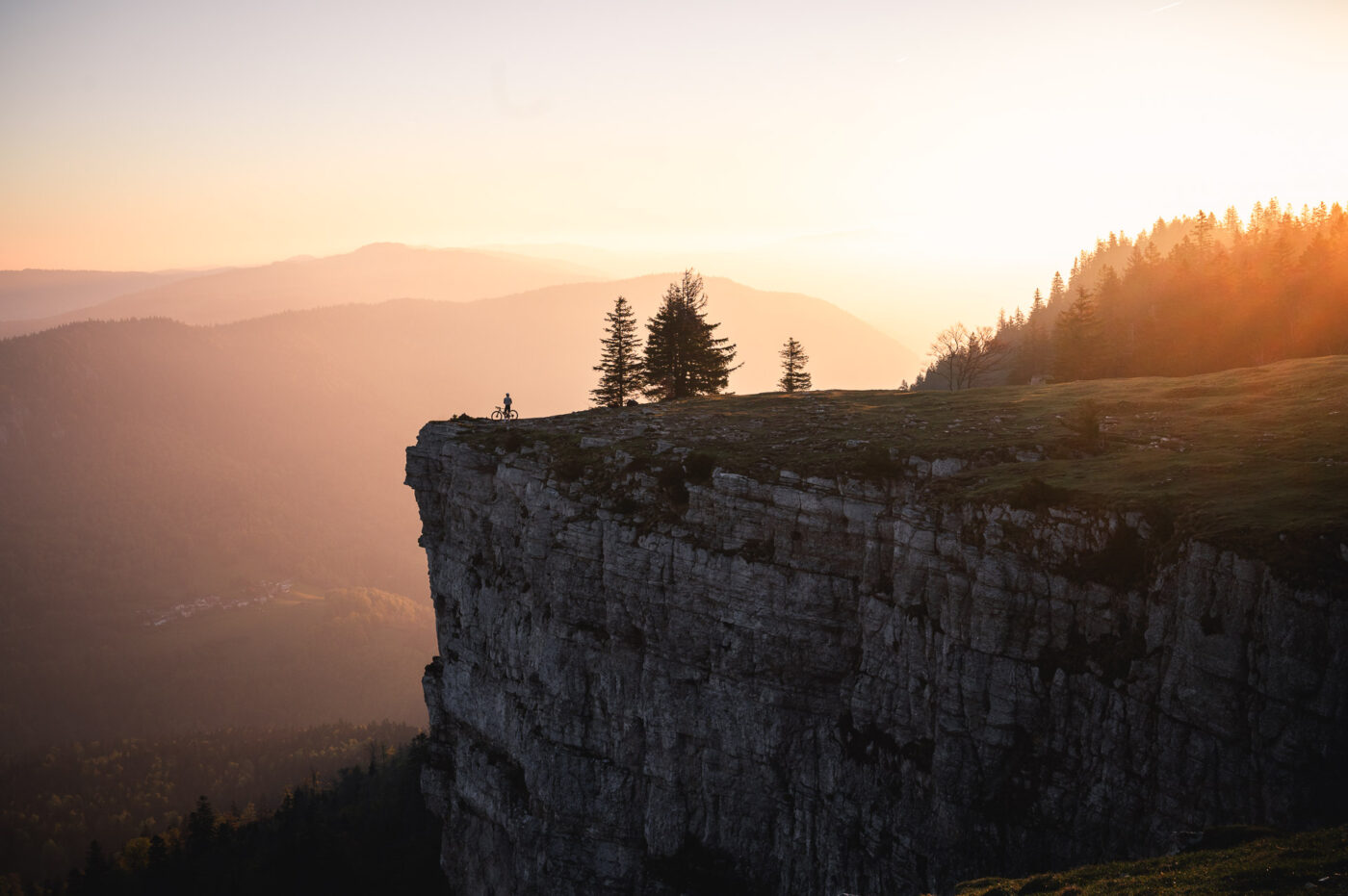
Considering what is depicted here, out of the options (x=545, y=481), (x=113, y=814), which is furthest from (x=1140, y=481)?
(x=113, y=814)

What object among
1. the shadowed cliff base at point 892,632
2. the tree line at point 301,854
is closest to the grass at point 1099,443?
the shadowed cliff base at point 892,632

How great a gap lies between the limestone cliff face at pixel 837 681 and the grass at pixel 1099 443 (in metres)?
1.40

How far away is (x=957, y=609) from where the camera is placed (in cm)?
3666

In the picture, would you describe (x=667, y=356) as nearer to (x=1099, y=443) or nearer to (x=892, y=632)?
(x=1099, y=443)

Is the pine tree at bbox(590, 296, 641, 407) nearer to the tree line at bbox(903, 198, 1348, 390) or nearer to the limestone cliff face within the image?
the limestone cliff face

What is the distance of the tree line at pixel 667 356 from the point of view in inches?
3179

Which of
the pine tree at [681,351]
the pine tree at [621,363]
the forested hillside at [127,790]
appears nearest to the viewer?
the pine tree at [681,351]

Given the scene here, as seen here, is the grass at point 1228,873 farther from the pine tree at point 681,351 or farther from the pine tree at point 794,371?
the pine tree at point 794,371

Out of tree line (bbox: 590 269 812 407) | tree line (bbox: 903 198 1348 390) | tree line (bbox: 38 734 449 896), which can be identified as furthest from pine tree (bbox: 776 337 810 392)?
tree line (bbox: 38 734 449 896)

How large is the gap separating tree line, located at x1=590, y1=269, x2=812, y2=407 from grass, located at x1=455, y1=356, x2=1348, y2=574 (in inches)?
618

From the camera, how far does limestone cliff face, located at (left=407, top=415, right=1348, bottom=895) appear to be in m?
29.1

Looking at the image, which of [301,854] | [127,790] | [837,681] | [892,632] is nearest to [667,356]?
[837,681]

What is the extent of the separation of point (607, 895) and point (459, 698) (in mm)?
Answer: 20213

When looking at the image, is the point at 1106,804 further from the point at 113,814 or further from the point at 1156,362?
the point at 113,814
